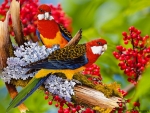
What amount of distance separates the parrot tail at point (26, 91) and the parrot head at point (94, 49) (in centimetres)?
17

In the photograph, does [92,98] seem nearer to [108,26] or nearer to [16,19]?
[16,19]

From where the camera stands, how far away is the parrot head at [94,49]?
1380mm

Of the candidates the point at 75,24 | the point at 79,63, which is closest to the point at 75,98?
the point at 79,63

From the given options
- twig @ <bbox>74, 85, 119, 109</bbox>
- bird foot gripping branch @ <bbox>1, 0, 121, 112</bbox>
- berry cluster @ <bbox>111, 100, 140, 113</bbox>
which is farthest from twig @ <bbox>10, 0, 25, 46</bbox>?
berry cluster @ <bbox>111, 100, 140, 113</bbox>

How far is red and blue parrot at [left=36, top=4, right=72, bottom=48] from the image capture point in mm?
1447

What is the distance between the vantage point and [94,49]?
4.59 feet

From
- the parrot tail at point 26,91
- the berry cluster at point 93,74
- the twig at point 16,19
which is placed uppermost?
the twig at point 16,19

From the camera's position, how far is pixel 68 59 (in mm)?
1346

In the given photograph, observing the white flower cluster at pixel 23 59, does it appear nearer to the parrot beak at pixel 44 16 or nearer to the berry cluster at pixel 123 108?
the parrot beak at pixel 44 16

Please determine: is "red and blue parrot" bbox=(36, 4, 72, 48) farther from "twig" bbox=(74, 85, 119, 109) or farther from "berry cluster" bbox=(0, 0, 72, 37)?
"twig" bbox=(74, 85, 119, 109)

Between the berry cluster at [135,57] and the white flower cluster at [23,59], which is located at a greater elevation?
the berry cluster at [135,57]

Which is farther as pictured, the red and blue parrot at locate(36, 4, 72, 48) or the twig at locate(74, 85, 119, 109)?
the red and blue parrot at locate(36, 4, 72, 48)

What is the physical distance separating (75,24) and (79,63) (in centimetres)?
118

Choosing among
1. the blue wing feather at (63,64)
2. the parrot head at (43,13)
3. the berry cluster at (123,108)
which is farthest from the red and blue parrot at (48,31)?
the berry cluster at (123,108)
